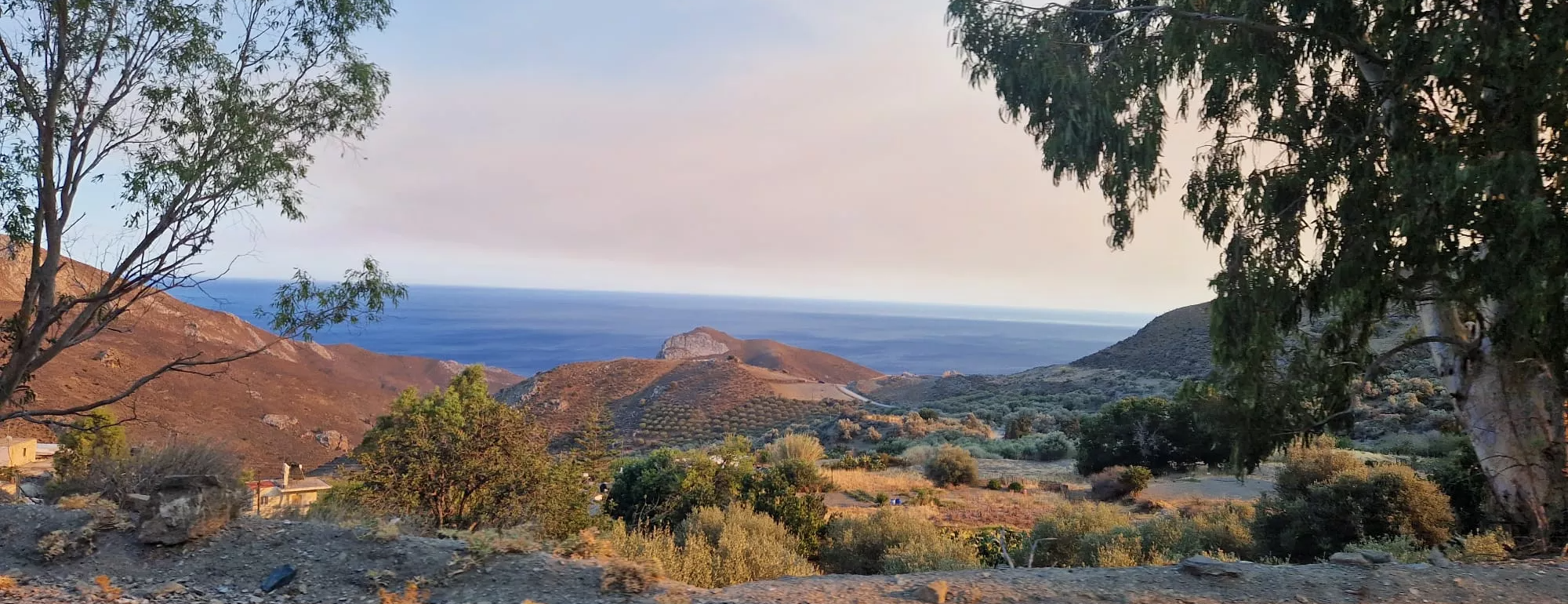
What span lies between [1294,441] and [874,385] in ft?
203

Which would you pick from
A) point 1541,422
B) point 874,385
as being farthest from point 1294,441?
point 874,385

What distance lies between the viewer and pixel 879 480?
21.2m

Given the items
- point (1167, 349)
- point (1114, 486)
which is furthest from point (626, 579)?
point (1167, 349)

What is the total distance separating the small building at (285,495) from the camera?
689cm

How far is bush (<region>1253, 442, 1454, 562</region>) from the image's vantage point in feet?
32.1

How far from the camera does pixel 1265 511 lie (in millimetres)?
11297

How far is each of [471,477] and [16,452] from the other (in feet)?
82.8

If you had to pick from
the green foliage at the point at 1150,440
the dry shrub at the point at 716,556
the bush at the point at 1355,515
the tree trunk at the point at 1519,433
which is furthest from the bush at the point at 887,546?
the green foliage at the point at 1150,440

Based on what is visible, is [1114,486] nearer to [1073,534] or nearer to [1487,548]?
[1073,534]

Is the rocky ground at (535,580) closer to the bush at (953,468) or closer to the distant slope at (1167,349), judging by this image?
the bush at (953,468)

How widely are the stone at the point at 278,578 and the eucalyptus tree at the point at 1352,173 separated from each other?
704cm

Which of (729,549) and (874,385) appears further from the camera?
(874,385)

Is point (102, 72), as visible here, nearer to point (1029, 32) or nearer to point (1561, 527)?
point (1029, 32)

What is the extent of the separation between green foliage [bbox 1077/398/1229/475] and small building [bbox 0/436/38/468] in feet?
100
